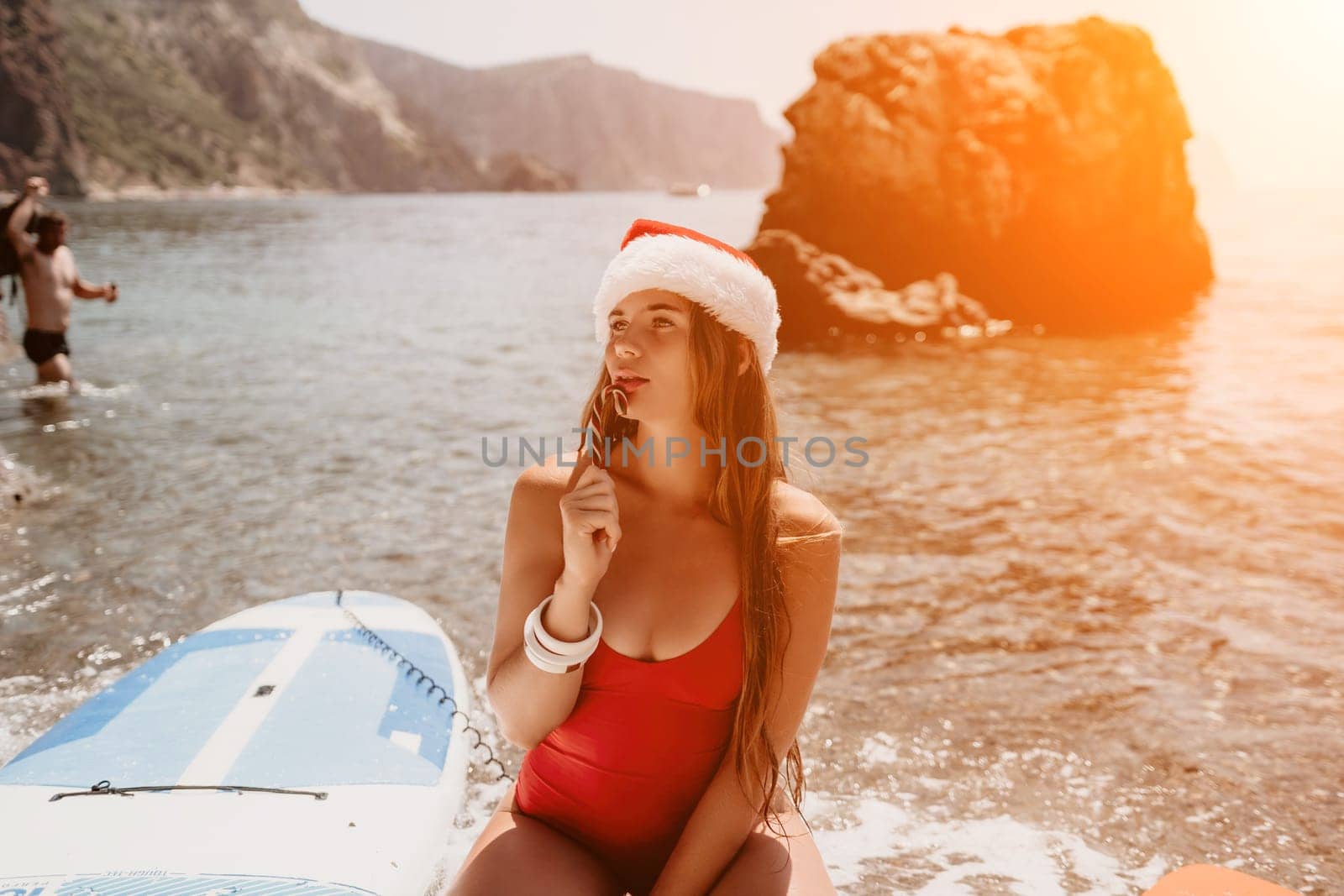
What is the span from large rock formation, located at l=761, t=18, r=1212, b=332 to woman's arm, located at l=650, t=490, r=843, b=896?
25615mm

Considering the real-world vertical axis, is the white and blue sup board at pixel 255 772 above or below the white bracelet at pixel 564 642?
below

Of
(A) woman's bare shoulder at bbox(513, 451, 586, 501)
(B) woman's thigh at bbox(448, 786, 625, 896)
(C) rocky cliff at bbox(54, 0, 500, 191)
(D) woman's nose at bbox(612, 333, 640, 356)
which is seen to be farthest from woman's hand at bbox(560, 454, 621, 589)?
(C) rocky cliff at bbox(54, 0, 500, 191)

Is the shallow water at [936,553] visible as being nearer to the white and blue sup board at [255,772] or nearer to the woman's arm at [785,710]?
the white and blue sup board at [255,772]

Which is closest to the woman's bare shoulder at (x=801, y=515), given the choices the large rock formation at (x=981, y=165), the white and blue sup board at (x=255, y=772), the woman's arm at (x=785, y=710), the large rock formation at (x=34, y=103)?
the woman's arm at (x=785, y=710)

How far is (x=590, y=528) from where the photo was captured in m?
2.01

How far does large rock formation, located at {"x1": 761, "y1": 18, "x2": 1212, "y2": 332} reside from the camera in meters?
26.8

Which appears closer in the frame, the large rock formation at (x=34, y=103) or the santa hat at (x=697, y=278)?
the santa hat at (x=697, y=278)

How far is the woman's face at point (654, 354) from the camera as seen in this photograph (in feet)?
7.57

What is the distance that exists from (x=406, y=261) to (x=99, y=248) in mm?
15392

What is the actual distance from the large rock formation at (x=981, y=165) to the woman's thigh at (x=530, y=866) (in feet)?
85.6

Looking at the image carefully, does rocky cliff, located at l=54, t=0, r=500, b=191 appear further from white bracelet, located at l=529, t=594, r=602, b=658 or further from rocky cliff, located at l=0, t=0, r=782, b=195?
white bracelet, located at l=529, t=594, r=602, b=658

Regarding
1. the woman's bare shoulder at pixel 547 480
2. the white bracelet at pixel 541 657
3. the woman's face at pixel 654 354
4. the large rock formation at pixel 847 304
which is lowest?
the large rock formation at pixel 847 304

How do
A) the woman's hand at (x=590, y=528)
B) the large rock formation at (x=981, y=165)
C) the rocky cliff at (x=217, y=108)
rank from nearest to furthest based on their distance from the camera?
1. the woman's hand at (x=590, y=528)
2. the large rock formation at (x=981, y=165)
3. the rocky cliff at (x=217, y=108)

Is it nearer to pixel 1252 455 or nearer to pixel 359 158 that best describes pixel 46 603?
pixel 1252 455
